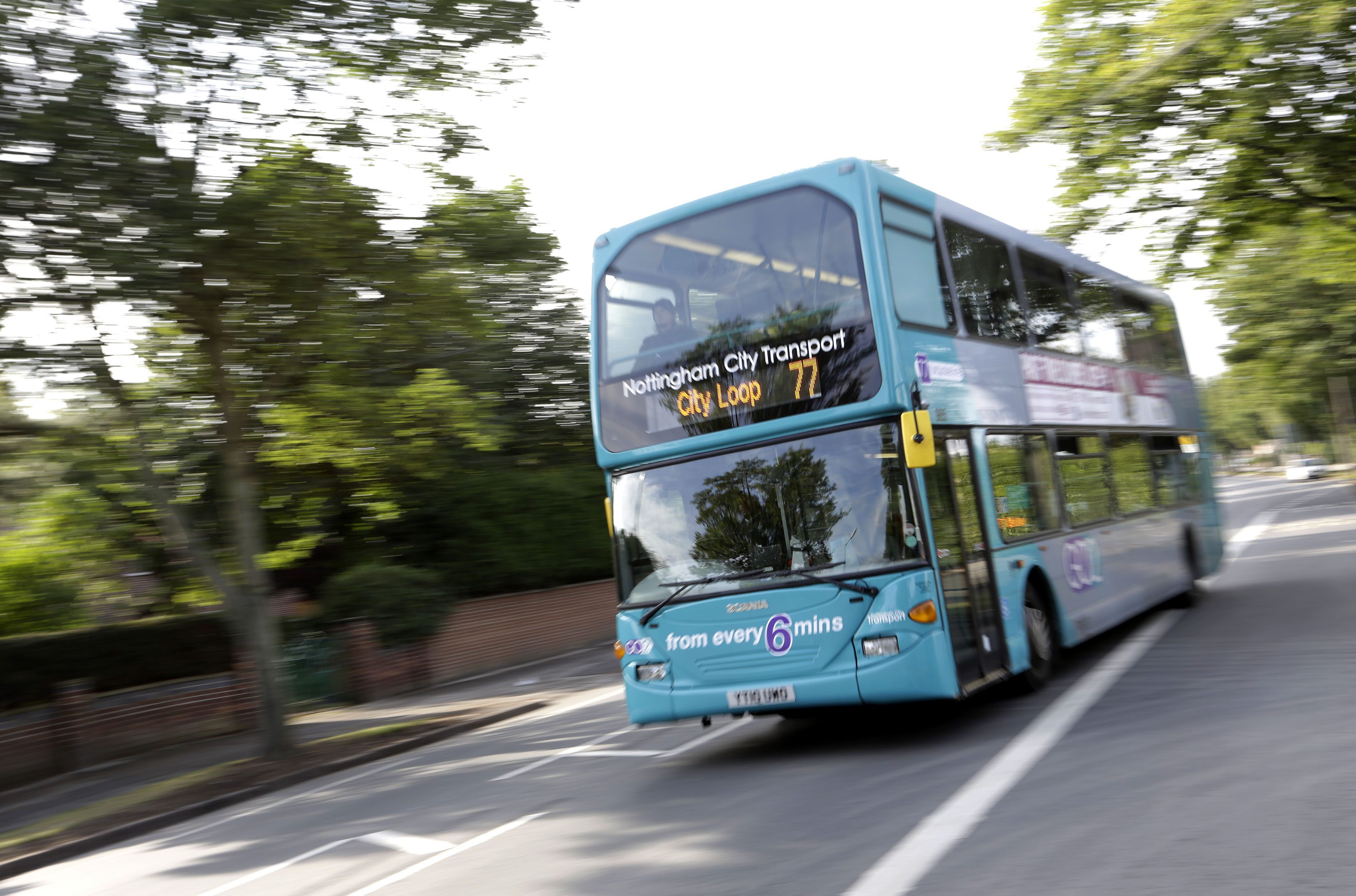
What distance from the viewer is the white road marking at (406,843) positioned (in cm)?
765

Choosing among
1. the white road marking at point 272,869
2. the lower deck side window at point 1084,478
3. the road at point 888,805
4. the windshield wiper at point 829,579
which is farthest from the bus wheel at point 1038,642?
the white road marking at point 272,869

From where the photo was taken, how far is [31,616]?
17953mm

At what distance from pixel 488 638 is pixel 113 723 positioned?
7378mm

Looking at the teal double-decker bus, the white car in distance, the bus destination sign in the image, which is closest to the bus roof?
the teal double-decker bus

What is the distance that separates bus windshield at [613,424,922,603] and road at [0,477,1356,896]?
145 cm

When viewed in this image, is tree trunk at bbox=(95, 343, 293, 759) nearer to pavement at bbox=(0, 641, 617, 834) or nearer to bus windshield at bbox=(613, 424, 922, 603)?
pavement at bbox=(0, 641, 617, 834)

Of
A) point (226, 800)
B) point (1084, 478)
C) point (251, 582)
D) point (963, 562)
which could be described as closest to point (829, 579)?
point (963, 562)

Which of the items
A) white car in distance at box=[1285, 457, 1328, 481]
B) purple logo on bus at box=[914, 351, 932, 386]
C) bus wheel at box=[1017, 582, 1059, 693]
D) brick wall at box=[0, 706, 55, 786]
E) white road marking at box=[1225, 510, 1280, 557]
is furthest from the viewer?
white car in distance at box=[1285, 457, 1328, 481]

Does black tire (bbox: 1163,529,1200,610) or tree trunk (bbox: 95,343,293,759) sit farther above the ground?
tree trunk (bbox: 95,343,293,759)

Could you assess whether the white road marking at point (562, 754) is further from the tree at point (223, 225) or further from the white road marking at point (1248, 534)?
the white road marking at point (1248, 534)

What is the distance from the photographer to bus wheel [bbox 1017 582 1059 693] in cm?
1014

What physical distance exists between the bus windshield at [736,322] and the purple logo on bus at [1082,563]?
A: 409cm

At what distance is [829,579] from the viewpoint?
27.5ft

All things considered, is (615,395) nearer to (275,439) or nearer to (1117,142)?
(275,439)
